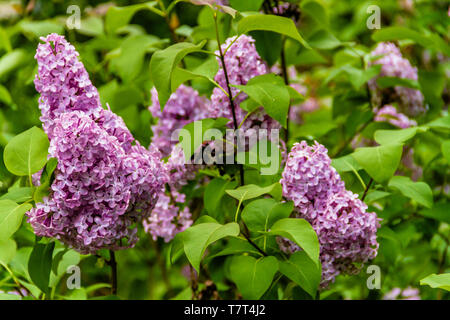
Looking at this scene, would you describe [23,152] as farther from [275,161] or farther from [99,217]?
[275,161]

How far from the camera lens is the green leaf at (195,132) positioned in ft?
4.34

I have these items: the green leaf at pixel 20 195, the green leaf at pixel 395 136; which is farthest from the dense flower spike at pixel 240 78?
the green leaf at pixel 20 195

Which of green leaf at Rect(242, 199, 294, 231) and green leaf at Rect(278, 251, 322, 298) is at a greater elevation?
green leaf at Rect(242, 199, 294, 231)

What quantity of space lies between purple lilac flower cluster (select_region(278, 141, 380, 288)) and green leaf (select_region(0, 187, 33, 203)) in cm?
56

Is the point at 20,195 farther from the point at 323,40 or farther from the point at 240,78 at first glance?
the point at 323,40

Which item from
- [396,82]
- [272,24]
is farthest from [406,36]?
[272,24]

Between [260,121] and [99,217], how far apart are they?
0.51 metres

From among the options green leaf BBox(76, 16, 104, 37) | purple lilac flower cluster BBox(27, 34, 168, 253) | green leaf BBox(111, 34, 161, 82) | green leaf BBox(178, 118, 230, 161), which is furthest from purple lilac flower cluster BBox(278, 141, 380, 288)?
green leaf BBox(76, 16, 104, 37)

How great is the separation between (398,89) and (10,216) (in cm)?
136

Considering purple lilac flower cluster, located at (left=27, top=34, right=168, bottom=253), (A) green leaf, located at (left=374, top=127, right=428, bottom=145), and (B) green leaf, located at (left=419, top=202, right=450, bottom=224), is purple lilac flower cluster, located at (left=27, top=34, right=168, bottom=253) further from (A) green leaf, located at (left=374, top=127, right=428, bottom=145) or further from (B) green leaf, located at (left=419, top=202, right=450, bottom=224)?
(B) green leaf, located at (left=419, top=202, right=450, bottom=224)

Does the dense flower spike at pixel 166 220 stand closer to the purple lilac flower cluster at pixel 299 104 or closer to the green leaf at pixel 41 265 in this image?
the green leaf at pixel 41 265

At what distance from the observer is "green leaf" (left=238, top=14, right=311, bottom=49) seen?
123 cm

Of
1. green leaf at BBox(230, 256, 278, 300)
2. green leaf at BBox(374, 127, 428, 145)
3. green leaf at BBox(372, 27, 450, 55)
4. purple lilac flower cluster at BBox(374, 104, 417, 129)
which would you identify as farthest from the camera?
purple lilac flower cluster at BBox(374, 104, 417, 129)
